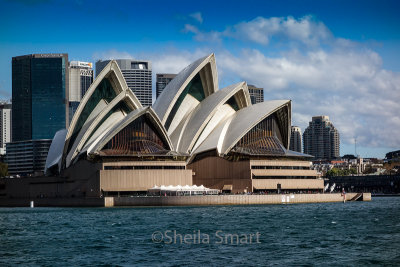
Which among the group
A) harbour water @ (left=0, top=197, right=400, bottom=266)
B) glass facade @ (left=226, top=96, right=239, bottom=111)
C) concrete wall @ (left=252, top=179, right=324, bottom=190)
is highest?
glass facade @ (left=226, top=96, right=239, bottom=111)

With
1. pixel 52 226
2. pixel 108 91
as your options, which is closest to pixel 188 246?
pixel 52 226

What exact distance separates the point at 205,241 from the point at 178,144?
2392 inches

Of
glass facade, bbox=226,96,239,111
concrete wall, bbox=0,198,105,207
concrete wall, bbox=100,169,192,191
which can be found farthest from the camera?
glass facade, bbox=226,96,239,111

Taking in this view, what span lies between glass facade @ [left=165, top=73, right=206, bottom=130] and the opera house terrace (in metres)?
0.04

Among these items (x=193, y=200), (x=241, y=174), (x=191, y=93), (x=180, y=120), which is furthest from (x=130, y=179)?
(x=191, y=93)

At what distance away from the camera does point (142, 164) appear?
95.5 metres

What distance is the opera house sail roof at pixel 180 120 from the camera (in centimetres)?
9906

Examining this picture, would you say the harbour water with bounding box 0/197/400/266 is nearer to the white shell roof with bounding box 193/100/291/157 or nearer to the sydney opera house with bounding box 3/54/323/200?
the sydney opera house with bounding box 3/54/323/200

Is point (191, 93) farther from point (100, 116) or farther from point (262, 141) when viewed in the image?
point (100, 116)

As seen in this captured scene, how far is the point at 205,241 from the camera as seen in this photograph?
43.2m

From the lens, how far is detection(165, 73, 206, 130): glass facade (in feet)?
347

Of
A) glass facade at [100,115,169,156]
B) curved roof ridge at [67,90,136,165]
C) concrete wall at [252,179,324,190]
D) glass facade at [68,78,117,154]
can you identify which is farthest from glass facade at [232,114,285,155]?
glass facade at [68,78,117,154]

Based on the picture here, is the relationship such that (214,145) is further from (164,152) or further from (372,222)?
(372,222)

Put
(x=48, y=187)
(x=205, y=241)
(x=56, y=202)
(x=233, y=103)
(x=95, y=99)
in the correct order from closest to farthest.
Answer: (x=205, y=241)
(x=56, y=202)
(x=95, y=99)
(x=48, y=187)
(x=233, y=103)
